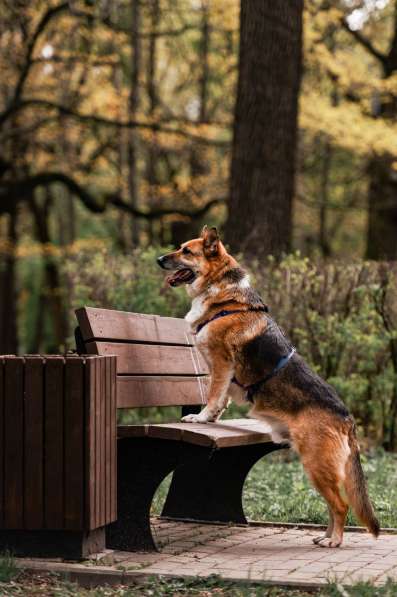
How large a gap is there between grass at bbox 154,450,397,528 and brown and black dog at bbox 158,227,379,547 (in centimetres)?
100

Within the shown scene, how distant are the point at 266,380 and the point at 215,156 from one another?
23.3 meters

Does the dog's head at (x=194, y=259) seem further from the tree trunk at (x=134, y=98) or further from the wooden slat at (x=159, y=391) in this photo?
the tree trunk at (x=134, y=98)

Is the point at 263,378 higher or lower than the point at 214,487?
higher

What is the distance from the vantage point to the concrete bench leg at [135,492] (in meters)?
5.95

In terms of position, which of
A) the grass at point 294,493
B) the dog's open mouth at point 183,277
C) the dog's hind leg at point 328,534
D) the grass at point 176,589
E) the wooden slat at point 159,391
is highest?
the dog's open mouth at point 183,277

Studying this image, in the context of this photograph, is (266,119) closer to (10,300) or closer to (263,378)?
(263,378)

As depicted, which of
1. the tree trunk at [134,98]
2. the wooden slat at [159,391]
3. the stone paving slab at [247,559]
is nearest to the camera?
the stone paving slab at [247,559]

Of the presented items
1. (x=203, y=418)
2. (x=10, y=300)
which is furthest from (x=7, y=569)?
(x=10, y=300)

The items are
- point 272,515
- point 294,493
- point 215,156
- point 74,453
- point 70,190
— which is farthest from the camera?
point 215,156

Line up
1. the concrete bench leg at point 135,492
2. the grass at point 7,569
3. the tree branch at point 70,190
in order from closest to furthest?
the grass at point 7,569
the concrete bench leg at point 135,492
the tree branch at point 70,190

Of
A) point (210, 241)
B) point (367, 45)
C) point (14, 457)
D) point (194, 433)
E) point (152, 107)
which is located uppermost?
point (367, 45)

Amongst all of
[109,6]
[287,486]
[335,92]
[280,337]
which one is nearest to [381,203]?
[335,92]

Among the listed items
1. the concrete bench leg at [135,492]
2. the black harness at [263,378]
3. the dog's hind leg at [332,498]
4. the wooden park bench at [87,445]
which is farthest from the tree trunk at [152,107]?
the concrete bench leg at [135,492]

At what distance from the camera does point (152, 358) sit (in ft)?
22.5
